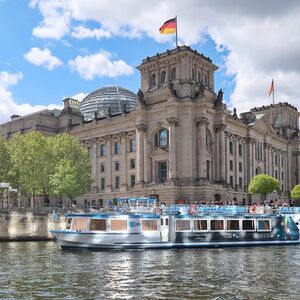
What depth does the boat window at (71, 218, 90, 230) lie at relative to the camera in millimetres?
50656

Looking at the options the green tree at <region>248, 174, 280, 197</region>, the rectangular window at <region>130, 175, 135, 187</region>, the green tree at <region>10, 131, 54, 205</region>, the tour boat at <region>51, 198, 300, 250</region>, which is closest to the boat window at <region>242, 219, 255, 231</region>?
the tour boat at <region>51, 198, 300, 250</region>

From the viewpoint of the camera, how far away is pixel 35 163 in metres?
75.2

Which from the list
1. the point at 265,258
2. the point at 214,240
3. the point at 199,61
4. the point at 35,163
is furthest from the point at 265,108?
the point at 265,258

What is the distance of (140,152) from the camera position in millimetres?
96250

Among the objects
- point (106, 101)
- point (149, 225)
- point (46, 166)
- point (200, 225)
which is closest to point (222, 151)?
point (46, 166)

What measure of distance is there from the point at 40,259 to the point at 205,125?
182 feet

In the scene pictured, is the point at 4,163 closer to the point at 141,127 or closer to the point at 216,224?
the point at 141,127

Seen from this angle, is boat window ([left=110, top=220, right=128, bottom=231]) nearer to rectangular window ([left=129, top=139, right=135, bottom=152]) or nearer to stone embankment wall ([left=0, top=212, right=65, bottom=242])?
stone embankment wall ([left=0, top=212, right=65, bottom=242])

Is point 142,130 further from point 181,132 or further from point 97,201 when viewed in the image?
point 97,201

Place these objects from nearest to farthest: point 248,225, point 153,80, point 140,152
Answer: point 248,225, point 140,152, point 153,80

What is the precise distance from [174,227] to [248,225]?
29.1 ft

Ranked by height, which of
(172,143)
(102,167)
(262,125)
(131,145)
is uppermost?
(262,125)

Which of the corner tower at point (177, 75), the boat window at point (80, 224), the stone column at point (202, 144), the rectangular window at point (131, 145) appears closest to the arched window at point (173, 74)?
the corner tower at point (177, 75)

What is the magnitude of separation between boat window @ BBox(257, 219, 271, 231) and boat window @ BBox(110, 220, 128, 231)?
15.4 meters
